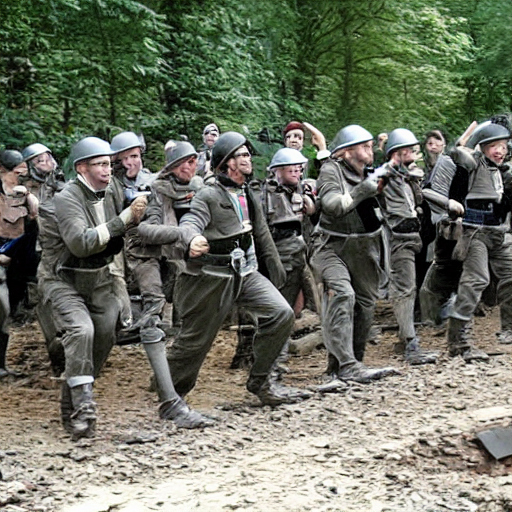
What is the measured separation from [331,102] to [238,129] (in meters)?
4.49

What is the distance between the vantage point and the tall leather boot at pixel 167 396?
8984mm

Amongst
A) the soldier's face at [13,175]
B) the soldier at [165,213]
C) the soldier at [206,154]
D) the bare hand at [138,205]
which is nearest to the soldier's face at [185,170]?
the soldier at [165,213]

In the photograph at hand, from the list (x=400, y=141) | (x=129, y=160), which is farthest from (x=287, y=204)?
(x=129, y=160)

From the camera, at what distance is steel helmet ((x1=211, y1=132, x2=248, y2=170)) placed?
9.24 metres

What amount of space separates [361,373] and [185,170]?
2329 millimetres

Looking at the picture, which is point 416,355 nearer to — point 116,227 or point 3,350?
point 3,350

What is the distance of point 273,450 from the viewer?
826 cm

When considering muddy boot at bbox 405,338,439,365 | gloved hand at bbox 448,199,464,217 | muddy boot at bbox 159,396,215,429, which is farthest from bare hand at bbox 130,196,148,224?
muddy boot at bbox 405,338,439,365

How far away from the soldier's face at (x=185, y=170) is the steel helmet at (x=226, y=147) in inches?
52.9

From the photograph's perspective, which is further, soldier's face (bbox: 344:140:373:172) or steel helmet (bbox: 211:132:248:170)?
soldier's face (bbox: 344:140:373:172)

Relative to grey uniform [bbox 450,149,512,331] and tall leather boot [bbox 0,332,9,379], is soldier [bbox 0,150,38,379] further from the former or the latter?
grey uniform [bbox 450,149,512,331]

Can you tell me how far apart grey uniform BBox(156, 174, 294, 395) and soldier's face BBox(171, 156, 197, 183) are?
4.36 feet

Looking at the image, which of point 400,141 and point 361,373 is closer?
point 361,373

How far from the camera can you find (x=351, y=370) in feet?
33.9
